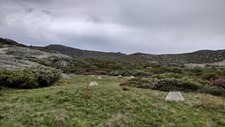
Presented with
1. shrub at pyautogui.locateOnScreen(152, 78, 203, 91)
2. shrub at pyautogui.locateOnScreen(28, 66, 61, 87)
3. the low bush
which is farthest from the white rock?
shrub at pyautogui.locateOnScreen(28, 66, 61, 87)

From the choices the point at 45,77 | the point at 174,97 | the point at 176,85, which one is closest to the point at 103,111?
the point at 174,97

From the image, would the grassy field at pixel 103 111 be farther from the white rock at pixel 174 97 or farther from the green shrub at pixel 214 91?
the green shrub at pixel 214 91

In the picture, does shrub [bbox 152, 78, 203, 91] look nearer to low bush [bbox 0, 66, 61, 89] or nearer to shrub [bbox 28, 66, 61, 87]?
shrub [bbox 28, 66, 61, 87]

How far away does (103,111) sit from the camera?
16.3 meters

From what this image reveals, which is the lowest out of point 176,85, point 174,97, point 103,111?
point 103,111

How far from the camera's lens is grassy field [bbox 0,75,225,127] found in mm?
14531

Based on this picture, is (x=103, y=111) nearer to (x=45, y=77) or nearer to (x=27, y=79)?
(x=27, y=79)

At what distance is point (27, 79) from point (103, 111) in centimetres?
1238

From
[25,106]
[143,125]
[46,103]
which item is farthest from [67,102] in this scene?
[143,125]

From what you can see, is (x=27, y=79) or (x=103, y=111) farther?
(x=27, y=79)

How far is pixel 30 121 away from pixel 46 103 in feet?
9.90

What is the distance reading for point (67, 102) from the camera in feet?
56.7

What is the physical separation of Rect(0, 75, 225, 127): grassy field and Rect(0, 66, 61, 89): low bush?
5.01m

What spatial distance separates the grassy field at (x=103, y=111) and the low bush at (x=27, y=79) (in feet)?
16.4
